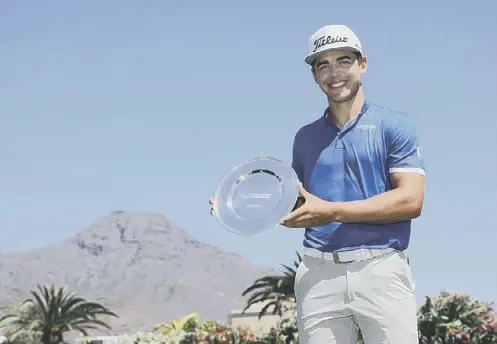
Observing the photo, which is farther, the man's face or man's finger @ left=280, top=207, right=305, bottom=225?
the man's face

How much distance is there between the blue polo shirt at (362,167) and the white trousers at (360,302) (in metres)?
0.11

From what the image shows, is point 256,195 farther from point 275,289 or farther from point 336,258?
point 275,289

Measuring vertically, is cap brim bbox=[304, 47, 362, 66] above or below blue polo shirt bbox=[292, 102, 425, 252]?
above

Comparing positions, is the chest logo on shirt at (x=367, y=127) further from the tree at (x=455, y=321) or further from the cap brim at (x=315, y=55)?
the tree at (x=455, y=321)

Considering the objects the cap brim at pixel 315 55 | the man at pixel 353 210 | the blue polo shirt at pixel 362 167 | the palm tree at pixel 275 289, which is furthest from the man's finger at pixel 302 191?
the palm tree at pixel 275 289

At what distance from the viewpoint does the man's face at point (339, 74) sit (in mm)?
4699

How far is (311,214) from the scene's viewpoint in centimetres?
426

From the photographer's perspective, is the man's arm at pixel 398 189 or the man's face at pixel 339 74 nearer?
the man's arm at pixel 398 189

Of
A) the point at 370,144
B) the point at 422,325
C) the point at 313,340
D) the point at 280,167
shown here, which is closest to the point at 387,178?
the point at 370,144

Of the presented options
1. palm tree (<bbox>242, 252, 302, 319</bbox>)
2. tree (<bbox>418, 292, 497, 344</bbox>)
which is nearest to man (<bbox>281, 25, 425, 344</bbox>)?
tree (<bbox>418, 292, 497, 344</bbox>)

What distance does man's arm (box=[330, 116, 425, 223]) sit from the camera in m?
4.32

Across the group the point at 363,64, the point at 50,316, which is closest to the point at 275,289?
the point at 50,316

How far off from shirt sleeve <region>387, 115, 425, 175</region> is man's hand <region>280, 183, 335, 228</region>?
1.52 ft

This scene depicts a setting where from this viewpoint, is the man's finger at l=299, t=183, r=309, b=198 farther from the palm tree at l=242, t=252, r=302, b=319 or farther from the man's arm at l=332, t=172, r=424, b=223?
the palm tree at l=242, t=252, r=302, b=319
